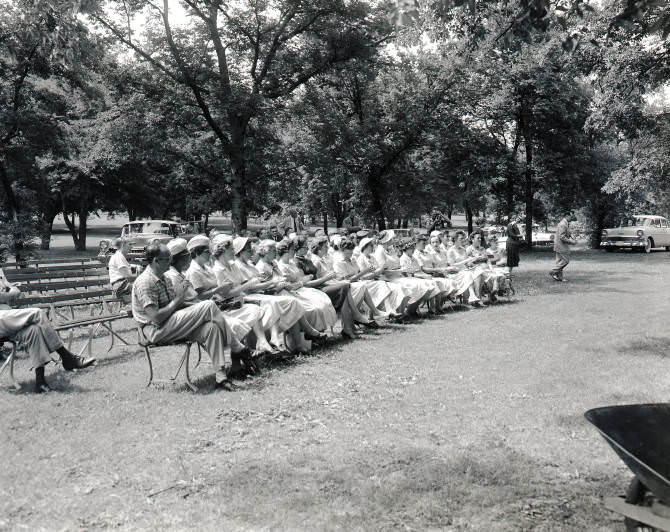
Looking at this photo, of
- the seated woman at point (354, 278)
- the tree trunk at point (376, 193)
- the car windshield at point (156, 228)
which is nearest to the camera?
the seated woman at point (354, 278)

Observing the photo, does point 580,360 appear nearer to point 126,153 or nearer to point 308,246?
point 308,246

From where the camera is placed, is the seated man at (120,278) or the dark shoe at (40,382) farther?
the seated man at (120,278)

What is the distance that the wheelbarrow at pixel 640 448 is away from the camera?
8.99 feet

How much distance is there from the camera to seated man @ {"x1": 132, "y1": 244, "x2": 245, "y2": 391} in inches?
235

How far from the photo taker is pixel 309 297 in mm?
8477

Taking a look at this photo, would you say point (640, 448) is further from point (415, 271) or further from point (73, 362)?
point (415, 271)

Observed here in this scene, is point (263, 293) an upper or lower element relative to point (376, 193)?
lower

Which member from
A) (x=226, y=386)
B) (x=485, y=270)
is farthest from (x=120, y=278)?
(x=485, y=270)

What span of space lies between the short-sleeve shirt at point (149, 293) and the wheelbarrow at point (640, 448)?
440 cm

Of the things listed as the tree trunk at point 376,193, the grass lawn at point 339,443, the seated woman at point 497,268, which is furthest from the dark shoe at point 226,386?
the tree trunk at point 376,193

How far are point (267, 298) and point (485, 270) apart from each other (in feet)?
23.0

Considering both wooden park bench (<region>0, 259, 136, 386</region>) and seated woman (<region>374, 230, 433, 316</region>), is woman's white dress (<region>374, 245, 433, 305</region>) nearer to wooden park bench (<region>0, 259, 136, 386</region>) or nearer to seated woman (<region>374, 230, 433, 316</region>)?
seated woman (<region>374, 230, 433, 316</region>)

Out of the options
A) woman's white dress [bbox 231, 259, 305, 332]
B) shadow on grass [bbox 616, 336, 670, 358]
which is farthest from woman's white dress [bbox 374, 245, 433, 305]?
shadow on grass [bbox 616, 336, 670, 358]

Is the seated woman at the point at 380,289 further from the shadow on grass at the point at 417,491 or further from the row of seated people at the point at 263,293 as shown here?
the shadow on grass at the point at 417,491
